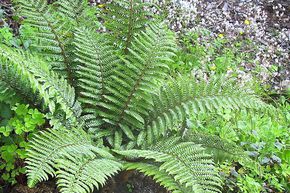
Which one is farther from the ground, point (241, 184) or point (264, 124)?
point (264, 124)

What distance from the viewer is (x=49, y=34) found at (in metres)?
3.00

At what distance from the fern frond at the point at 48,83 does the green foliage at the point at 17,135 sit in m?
0.12

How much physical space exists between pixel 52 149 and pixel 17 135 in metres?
0.41

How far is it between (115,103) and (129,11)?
2.35 ft

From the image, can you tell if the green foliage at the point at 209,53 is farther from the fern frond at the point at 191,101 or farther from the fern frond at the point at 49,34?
the fern frond at the point at 49,34

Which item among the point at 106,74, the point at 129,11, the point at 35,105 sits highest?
the point at 129,11

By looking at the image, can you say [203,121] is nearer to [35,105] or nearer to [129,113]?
[129,113]

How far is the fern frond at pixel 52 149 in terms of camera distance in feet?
7.26

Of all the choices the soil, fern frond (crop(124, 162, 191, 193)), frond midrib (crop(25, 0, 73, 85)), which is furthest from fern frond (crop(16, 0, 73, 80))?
fern frond (crop(124, 162, 191, 193))

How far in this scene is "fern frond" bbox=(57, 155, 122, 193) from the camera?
218cm

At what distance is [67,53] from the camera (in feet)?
10.1

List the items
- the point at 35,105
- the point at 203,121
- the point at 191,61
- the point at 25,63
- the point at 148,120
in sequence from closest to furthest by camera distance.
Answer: the point at 25,63, the point at 35,105, the point at 148,120, the point at 203,121, the point at 191,61

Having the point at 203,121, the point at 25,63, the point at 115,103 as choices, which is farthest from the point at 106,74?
the point at 203,121

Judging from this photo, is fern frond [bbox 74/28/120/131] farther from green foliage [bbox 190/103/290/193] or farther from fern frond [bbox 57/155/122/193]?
green foliage [bbox 190/103/290/193]
